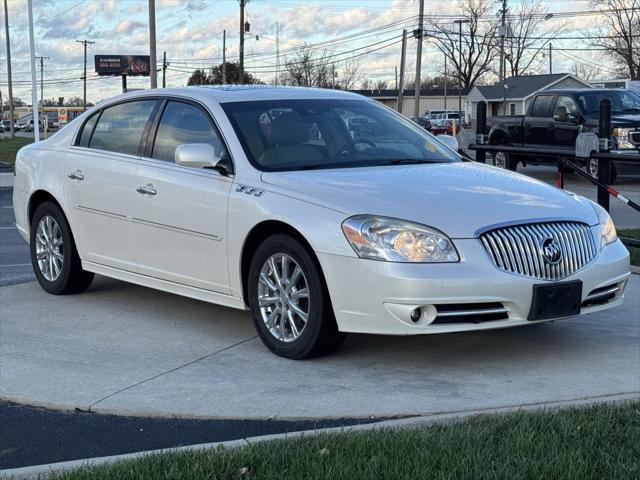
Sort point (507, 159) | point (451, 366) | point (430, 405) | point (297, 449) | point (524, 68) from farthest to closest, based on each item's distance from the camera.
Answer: point (524, 68)
point (507, 159)
point (451, 366)
point (430, 405)
point (297, 449)

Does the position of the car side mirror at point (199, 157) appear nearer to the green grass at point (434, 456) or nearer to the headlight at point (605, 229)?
the headlight at point (605, 229)

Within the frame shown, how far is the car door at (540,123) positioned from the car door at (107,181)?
48.4 feet

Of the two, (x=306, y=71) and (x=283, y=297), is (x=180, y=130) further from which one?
(x=306, y=71)

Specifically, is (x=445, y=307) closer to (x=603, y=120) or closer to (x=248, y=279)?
(x=248, y=279)

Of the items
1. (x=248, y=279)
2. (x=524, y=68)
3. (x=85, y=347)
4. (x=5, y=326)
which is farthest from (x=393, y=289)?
(x=524, y=68)

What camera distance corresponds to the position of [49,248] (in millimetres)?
7809

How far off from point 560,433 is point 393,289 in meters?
1.41

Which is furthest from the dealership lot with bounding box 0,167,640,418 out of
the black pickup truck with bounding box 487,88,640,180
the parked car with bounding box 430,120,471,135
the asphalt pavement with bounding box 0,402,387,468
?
the parked car with bounding box 430,120,471,135

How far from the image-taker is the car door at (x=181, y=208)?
618cm

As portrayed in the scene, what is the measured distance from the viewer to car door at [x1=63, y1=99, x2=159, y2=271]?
6.95 metres

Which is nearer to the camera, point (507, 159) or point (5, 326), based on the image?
point (5, 326)

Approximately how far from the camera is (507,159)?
2000cm

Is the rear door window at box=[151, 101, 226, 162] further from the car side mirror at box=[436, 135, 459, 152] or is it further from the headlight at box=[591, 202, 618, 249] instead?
the headlight at box=[591, 202, 618, 249]

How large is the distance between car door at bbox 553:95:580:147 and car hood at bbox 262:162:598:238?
1415 centimetres
